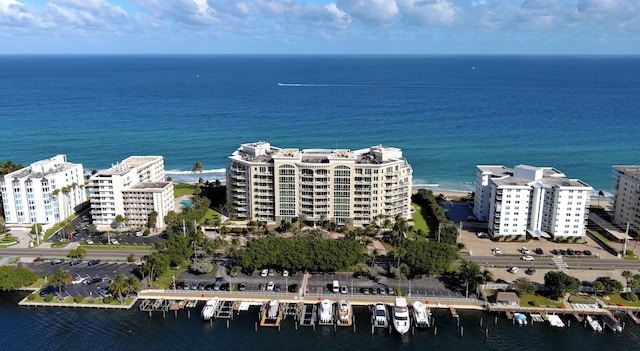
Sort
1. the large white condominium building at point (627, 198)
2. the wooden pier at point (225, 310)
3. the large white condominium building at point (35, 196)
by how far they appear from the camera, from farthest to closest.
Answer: the large white condominium building at point (35, 196) → the large white condominium building at point (627, 198) → the wooden pier at point (225, 310)

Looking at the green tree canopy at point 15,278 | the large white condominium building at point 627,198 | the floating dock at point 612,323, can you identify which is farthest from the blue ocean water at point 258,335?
the large white condominium building at point 627,198

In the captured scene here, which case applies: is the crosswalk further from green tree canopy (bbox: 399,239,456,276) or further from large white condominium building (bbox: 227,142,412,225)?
large white condominium building (bbox: 227,142,412,225)

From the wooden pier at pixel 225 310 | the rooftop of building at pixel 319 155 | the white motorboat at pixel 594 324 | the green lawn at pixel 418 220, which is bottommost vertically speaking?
the white motorboat at pixel 594 324

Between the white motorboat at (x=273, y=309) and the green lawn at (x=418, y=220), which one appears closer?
the white motorboat at (x=273, y=309)

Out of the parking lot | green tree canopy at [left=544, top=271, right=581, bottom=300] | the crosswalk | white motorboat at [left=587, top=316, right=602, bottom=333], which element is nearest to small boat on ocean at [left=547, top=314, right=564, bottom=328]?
white motorboat at [left=587, top=316, right=602, bottom=333]

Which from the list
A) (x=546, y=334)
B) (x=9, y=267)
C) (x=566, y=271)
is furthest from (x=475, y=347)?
(x=9, y=267)

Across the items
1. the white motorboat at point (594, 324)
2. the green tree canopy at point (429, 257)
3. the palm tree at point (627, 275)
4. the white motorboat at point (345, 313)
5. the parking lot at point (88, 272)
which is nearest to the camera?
the white motorboat at point (594, 324)

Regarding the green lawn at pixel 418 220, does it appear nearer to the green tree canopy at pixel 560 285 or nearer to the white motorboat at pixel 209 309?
the green tree canopy at pixel 560 285
